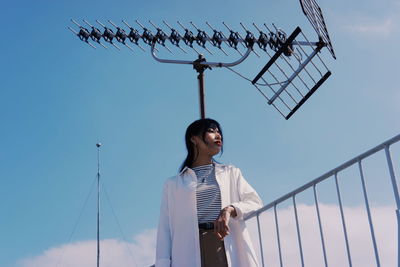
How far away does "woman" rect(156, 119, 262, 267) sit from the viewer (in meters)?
2.74

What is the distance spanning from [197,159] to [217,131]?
0.22 metres

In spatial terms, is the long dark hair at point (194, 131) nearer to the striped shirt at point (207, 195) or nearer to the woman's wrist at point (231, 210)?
the striped shirt at point (207, 195)

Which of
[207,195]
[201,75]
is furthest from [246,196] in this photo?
[201,75]

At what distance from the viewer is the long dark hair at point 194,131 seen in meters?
3.21

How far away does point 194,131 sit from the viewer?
3.23 metres

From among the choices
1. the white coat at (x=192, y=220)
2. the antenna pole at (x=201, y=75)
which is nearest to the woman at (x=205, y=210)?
the white coat at (x=192, y=220)

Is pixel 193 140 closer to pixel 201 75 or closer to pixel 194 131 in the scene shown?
pixel 194 131

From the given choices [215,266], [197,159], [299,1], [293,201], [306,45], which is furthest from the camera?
[306,45]

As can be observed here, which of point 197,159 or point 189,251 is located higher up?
point 197,159

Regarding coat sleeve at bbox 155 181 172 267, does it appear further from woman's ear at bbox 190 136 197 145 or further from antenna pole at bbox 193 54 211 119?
antenna pole at bbox 193 54 211 119

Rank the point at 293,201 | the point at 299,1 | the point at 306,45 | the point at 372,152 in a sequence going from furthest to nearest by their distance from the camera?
the point at 306,45
the point at 299,1
the point at 293,201
the point at 372,152

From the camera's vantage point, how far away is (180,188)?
117 inches

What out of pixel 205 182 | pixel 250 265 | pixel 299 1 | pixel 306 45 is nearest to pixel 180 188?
pixel 205 182

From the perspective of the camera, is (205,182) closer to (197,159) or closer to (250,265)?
(197,159)
